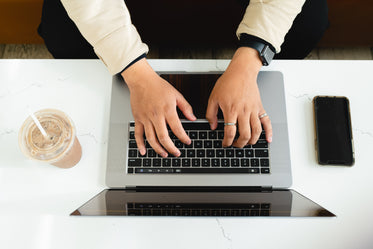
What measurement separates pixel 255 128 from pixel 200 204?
26cm

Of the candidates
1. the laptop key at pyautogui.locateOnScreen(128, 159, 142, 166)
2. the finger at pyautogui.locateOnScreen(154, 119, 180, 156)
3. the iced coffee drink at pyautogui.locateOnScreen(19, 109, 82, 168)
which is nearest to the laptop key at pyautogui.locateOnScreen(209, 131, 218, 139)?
the finger at pyautogui.locateOnScreen(154, 119, 180, 156)

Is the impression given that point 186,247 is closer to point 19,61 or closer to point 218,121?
point 218,121

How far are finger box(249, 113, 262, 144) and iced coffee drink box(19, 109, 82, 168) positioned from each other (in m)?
0.46

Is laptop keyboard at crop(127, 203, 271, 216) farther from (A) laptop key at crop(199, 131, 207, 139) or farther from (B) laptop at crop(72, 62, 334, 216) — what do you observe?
(A) laptop key at crop(199, 131, 207, 139)

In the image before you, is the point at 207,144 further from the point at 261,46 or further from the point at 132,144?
the point at 261,46

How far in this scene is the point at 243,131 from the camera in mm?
721

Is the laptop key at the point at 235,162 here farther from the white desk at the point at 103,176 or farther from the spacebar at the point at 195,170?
the white desk at the point at 103,176

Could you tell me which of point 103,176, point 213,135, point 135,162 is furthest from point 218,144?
point 103,176

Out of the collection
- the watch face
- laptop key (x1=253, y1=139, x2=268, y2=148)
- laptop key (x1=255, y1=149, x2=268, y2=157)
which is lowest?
laptop key (x1=255, y1=149, x2=268, y2=157)

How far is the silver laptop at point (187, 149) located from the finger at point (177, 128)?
0.06 metres

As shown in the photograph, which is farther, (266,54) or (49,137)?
(266,54)

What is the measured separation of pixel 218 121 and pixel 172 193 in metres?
0.24

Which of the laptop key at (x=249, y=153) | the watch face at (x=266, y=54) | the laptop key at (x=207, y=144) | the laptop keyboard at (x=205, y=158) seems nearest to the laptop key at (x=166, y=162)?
the laptop keyboard at (x=205, y=158)

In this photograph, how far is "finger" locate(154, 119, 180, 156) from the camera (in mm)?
710
